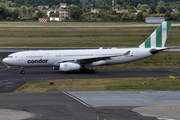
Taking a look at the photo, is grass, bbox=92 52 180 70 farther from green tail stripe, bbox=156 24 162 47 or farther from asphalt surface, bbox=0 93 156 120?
asphalt surface, bbox=0 93 156 120

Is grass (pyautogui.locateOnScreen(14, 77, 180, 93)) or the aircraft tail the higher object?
the aircraft tail

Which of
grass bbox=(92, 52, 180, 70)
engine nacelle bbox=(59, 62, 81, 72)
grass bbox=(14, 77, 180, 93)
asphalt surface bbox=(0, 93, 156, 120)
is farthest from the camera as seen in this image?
grass bbox=(92, 52, 180, 70)

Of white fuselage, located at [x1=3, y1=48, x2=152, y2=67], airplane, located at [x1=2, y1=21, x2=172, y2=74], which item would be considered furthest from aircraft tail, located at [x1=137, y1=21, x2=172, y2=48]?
white fuselage, located at [x1=3, y1=48, x2=152, y2=67]

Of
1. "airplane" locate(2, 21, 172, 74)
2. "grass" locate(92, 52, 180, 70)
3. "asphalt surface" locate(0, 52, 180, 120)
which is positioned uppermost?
"airplane" locate(2, 21, 172, 74)

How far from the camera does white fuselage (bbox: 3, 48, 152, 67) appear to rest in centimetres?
4334

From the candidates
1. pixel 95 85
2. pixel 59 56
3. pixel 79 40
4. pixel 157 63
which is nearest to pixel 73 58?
pixel 59 56

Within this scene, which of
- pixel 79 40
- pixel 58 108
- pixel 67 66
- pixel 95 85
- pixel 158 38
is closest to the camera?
pixel 58 108

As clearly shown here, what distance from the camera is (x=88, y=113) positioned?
2167cm

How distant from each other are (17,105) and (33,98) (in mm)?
2657

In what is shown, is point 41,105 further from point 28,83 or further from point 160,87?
point 160,87

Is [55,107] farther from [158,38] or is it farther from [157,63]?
[157,63]

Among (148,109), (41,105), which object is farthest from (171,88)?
(41,105)

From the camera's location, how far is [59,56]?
144ft

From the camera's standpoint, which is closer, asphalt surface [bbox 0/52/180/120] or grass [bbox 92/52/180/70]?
asphalt surface [bbox 0/52/180/120]
